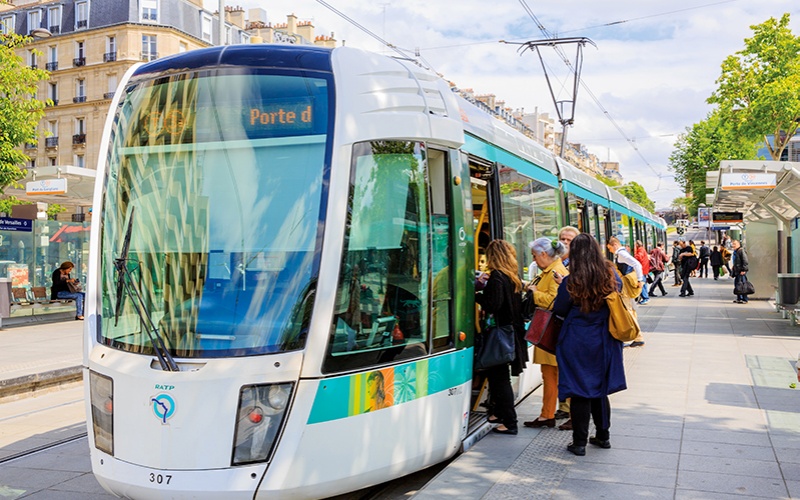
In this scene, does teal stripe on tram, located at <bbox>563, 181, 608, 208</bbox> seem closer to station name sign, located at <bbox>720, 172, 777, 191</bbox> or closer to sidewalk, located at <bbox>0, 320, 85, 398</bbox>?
station name sign, located at <bbox>720, 172, 777, 191</bbox>

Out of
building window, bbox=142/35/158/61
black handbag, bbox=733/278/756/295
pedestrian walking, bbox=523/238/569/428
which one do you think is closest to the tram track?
pedestrian walking, bbox=523/238/569/428

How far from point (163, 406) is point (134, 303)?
0.69 m

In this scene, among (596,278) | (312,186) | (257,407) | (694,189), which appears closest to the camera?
(257,407)

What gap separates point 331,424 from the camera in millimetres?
4551

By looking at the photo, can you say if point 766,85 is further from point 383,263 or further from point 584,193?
point 383,263

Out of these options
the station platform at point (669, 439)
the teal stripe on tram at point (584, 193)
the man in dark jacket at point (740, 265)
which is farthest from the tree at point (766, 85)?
the station platform at point (669, 439)

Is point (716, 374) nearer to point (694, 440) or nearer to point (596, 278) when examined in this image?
point (694, 440)

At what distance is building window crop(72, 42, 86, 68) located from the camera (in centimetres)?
5431

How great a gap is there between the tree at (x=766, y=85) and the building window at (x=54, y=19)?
44199mm

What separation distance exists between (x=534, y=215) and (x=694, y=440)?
3.42 meters

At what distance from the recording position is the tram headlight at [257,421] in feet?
14.2

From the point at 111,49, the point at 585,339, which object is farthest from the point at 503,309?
the point at 111,49

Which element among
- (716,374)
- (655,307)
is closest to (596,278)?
(716,374)

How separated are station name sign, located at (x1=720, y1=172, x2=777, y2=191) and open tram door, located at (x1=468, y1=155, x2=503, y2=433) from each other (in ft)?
27.3
